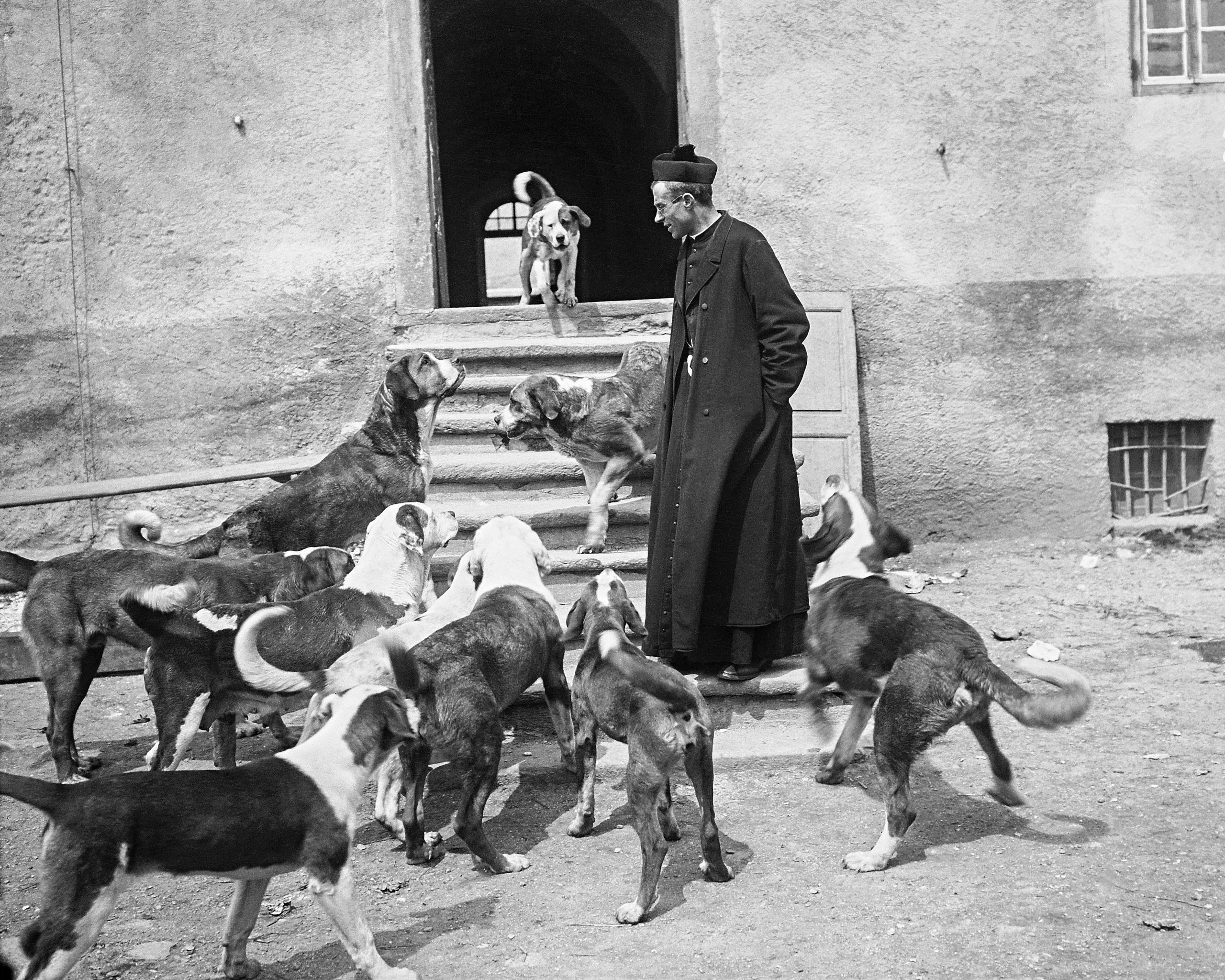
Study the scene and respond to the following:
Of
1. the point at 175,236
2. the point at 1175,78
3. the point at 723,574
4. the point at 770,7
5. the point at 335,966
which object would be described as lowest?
the point at 335,966

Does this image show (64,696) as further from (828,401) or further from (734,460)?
(828,401)

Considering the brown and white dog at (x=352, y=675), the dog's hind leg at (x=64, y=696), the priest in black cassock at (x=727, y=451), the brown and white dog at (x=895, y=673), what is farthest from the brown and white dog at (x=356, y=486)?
the brown and white dog at (x=895, y=673)

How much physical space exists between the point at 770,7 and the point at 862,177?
146 centimetres

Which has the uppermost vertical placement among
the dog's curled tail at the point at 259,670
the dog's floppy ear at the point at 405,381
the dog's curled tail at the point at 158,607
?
the dog's floppy ear at the point at 405,381

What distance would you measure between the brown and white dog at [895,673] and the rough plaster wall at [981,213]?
4563 mm

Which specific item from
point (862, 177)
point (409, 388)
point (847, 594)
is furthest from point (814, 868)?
point (862, 177)

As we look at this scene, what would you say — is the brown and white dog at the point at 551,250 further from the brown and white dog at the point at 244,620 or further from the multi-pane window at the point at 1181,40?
the multi-pane window at the point at 1181,40

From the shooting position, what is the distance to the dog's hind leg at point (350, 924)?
3.78 metres

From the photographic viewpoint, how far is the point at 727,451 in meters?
5.67

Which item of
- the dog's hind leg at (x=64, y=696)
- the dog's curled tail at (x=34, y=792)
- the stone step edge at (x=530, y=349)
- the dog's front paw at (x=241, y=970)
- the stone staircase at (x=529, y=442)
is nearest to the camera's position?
the dog's curled tail at (x=34, y=792)

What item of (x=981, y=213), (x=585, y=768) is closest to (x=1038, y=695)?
(x=585, y=768)

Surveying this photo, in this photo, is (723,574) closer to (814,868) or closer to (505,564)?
(505,564)

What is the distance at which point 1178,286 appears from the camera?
31.3 feet

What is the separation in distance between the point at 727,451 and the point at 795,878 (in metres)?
1.97
